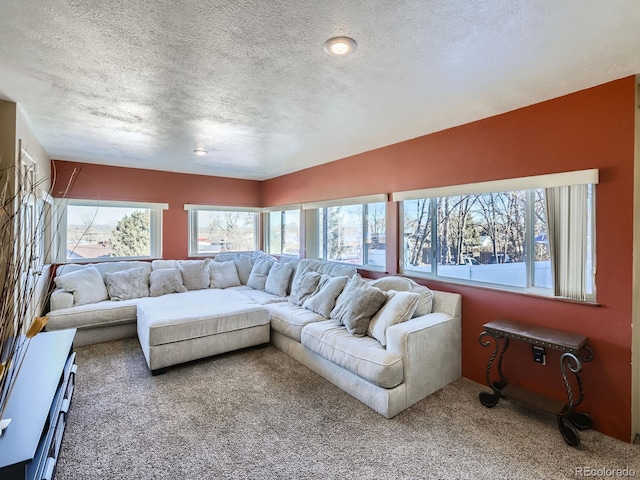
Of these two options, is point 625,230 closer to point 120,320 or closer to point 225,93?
point 225,93

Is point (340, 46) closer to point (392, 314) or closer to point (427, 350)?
point (392, 314)

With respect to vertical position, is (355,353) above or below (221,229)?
below

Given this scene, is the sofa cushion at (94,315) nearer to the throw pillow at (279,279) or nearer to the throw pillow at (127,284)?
the throw pillow at (127,284)

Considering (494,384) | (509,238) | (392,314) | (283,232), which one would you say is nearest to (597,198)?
(509,238)

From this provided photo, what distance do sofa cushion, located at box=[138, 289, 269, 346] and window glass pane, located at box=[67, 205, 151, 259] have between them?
135cm

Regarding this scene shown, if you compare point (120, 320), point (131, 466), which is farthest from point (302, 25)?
point (120, 320)

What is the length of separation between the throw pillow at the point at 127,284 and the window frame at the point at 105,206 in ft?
1.93

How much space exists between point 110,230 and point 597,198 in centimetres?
590

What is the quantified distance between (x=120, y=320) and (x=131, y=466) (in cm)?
256

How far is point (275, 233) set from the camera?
6188mm

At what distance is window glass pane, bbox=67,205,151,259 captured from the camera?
4.75 m

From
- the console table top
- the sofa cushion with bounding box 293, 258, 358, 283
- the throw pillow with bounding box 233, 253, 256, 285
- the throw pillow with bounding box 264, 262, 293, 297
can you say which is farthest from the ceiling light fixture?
the throw pillow with bounding box 233, 253, 256, 285

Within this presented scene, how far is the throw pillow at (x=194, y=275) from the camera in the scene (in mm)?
4883

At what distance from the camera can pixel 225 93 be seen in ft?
A: 7.70
